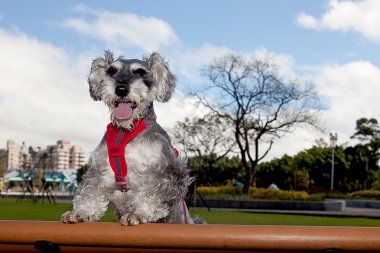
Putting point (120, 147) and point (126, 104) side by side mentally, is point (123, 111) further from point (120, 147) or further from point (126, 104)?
point (120, 147)

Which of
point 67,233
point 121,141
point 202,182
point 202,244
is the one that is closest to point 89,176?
point 121,141

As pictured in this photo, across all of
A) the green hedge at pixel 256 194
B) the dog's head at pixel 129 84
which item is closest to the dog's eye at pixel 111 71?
the dog's head at pixel 129 84

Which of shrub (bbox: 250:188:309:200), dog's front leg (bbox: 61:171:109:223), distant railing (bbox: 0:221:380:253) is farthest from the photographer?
shrub (bbox: 250:188:309:200)

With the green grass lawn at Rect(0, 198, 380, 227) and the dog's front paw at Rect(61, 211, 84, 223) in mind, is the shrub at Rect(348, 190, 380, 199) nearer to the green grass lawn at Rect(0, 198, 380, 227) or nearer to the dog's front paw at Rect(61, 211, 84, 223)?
the green grass lawn at Rect(0, 198, 380, 227)

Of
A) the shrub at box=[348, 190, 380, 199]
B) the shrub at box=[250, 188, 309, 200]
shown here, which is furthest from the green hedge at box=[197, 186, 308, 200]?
the shrub at box=[348, 190, 380, 199]

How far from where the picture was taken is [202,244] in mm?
2352

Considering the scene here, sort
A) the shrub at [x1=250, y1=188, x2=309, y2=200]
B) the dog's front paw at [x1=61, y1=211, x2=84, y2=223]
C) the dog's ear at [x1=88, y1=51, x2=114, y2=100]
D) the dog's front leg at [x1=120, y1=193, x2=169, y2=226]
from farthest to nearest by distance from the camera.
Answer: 1. the shrub at [x1=250, y1=188, x2=309, y2=200]
2. the dog's ear at [x1=88, y1=51, x2=114, y2=100]
3. the dog's front leg at [x1=120, y1=193, x2=169, y2=226]
4. the dog's front paw at [x1=61, y1=211, x2=84, y2=223]

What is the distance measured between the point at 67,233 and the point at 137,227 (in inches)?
11.8

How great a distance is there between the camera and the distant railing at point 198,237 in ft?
7.61

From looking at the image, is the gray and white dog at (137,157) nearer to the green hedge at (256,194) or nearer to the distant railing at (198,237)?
the distant railing at (198,237)

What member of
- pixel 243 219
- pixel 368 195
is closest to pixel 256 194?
pixel 368 195

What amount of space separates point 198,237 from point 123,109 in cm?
92

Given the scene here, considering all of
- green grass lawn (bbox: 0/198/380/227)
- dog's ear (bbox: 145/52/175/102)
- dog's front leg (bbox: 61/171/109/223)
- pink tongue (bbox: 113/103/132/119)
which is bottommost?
green grass lawn (bbox: 0/198/380/227)

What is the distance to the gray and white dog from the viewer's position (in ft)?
9.70
